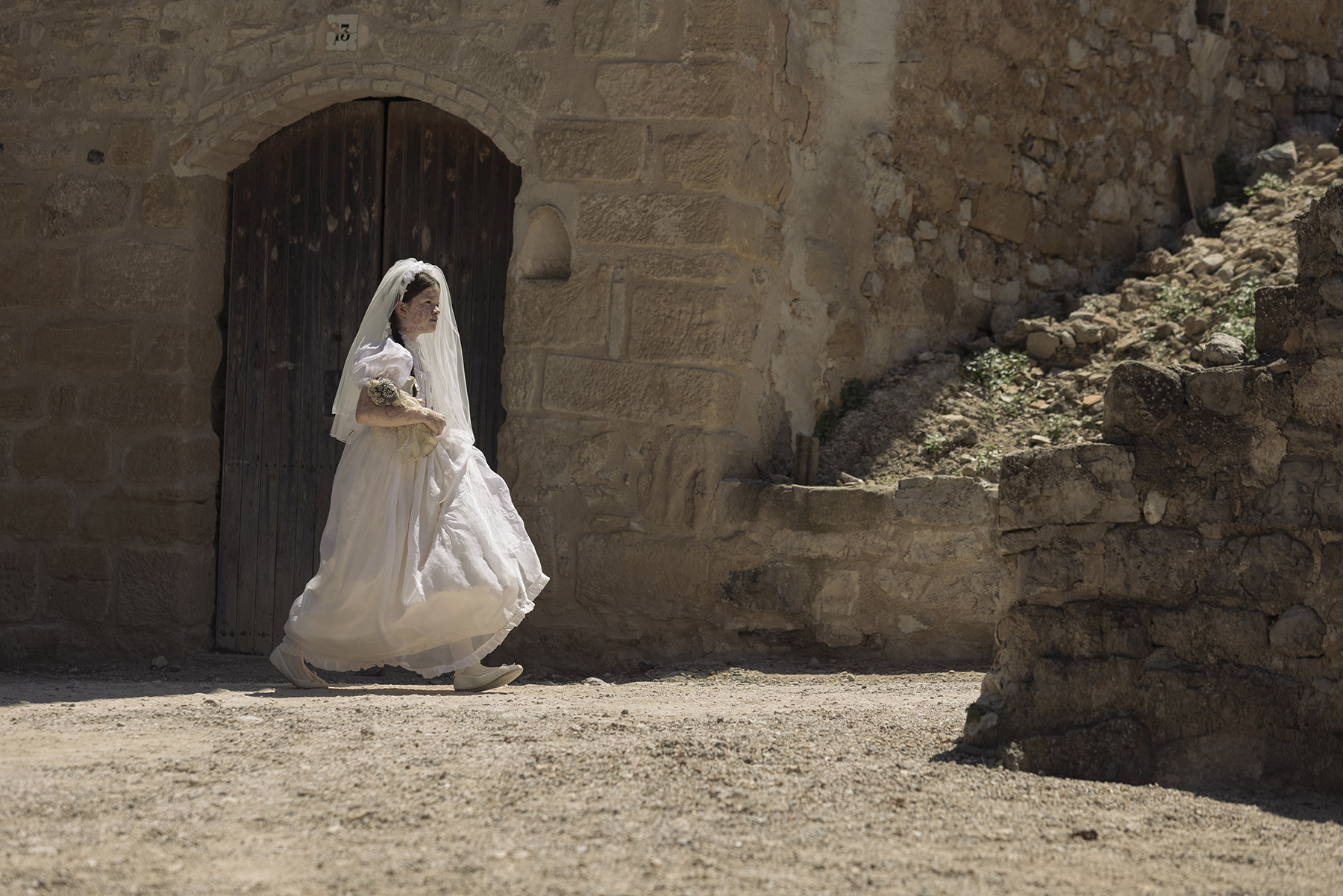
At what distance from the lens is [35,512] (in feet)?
20.2

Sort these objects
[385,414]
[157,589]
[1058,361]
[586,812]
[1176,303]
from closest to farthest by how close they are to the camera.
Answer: [586,812], [385,414], [157,589], [1058,361], [1176,303]

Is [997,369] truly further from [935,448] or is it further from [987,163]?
[987,163]

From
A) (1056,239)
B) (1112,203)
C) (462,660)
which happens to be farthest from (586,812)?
(1112,203)

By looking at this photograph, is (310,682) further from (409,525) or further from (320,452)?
(320,452)

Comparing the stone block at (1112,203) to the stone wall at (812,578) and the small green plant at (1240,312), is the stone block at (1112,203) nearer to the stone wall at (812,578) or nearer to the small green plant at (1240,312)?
the small green plant at (1240,312)

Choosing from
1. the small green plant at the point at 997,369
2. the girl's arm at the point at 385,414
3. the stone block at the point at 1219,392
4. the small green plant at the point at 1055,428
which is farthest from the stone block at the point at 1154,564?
Answer: the small green plant at the point at 997,369

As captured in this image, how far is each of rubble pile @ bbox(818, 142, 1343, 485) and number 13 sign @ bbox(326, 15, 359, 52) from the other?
270 centimetres

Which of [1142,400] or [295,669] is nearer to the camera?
[1142,400]

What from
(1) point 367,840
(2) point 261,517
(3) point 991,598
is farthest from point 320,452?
(1) point 367,840

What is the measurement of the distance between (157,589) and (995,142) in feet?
15.0

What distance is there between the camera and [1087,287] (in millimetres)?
7035

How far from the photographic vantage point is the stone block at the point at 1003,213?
668 centimetres

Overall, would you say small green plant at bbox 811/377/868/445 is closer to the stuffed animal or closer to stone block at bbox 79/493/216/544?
the stuffed animal

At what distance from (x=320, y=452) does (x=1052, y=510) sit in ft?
12.5
